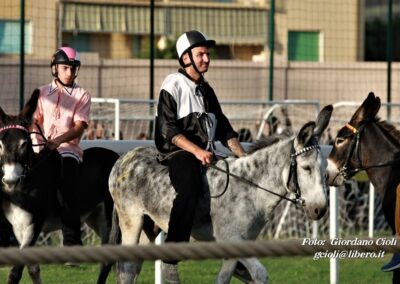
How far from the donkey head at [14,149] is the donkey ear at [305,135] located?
91.4 inches

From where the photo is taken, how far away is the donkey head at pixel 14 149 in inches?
383

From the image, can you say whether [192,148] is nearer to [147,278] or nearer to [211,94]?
[211,94]

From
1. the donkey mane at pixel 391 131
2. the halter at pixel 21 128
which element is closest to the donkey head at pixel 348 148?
the donkey mane at pixel 391 131

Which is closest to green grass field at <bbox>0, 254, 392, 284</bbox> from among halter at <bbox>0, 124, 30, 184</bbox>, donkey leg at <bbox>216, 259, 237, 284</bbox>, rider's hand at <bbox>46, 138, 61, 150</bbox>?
rider's hand at <bbox>46, 138, 61, 150</bbox>

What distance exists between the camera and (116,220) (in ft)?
33.4

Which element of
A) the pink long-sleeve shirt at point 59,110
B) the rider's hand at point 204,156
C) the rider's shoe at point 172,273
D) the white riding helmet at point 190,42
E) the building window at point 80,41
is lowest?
the rider's shoe at point 172,273

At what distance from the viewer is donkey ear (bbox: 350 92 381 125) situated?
1023 cm

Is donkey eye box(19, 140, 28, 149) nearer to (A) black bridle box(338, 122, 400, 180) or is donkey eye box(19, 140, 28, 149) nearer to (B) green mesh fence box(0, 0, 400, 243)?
(A) black bridle box(338, 122, 400, 180)

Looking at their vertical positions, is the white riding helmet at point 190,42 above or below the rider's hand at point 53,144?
above

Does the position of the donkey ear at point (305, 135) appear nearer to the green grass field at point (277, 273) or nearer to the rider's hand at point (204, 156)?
the rider's hand at point (204, 156)

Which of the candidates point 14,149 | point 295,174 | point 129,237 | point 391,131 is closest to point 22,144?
point 14,149

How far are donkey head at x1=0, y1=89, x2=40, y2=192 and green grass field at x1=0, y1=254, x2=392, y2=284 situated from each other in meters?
2.27

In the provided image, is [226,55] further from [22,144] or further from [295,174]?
[295,174]

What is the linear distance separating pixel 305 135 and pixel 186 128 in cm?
95
